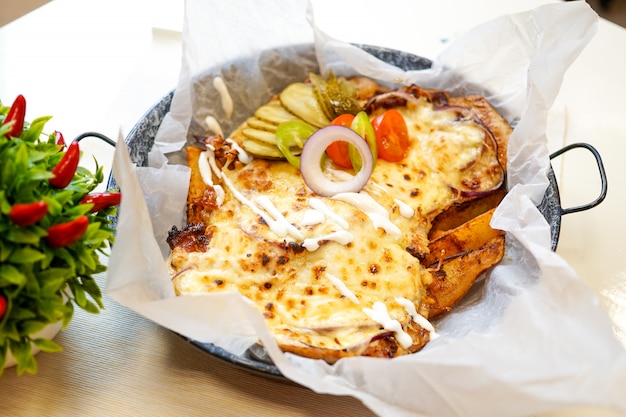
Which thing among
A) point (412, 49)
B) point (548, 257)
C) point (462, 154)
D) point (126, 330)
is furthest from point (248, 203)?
point (412, 49)

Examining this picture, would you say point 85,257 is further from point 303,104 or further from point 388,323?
point 303,104

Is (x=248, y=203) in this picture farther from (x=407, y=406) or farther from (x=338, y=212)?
(x=407, y=406)

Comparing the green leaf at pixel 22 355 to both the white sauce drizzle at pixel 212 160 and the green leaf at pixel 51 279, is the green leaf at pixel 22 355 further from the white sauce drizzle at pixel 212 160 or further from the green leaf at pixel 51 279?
the white sauce drizzle at pixel 212 160

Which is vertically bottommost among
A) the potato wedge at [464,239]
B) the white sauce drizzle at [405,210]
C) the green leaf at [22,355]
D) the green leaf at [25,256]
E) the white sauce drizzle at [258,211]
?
the potato wedge at [464,239]

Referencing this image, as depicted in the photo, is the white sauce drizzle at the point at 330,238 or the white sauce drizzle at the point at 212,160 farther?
the white sauce drizzle at the point at 212,160

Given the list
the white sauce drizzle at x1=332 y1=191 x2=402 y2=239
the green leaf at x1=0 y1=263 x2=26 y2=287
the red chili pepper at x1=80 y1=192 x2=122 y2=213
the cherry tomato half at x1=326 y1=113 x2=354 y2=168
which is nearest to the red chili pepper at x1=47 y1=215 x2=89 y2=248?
the green leaf at x1=0 y1=263 x2=26 y2=287

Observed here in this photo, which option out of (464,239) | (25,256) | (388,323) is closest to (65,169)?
(25,256)

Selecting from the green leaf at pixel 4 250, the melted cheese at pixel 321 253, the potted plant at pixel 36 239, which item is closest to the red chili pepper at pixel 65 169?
the potted plant at pixel 36 239

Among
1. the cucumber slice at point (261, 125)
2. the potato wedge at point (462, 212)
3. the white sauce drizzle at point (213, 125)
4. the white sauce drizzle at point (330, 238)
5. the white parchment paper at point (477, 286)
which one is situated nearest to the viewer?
the white parchment paper at point (477, 286)
